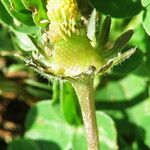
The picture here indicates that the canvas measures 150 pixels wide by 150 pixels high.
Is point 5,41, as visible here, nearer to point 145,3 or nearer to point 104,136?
point 104,136

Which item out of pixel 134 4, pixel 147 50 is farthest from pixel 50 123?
pixel 134 4

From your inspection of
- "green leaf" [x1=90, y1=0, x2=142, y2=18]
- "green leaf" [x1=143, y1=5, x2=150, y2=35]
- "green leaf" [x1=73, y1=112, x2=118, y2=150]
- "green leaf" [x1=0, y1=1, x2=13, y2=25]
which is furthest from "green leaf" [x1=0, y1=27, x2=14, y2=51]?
"green leaf" [x1=143, y1=5, x2=150, y2=35]

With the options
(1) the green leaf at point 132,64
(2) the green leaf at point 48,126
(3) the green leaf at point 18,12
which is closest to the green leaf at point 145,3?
(1) the green leaf at point 132,64

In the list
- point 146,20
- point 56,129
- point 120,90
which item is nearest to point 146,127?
point 120,90

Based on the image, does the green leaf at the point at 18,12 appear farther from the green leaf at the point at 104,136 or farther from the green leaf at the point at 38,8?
the green leaf at the point at 104,136

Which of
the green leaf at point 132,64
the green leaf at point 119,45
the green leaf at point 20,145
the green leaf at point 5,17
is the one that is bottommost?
the green leaf at point 20,145

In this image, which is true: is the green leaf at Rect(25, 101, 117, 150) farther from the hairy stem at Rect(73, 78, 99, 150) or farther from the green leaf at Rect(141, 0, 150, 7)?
the green leaf at Rect(141, 0, 150, 7)
